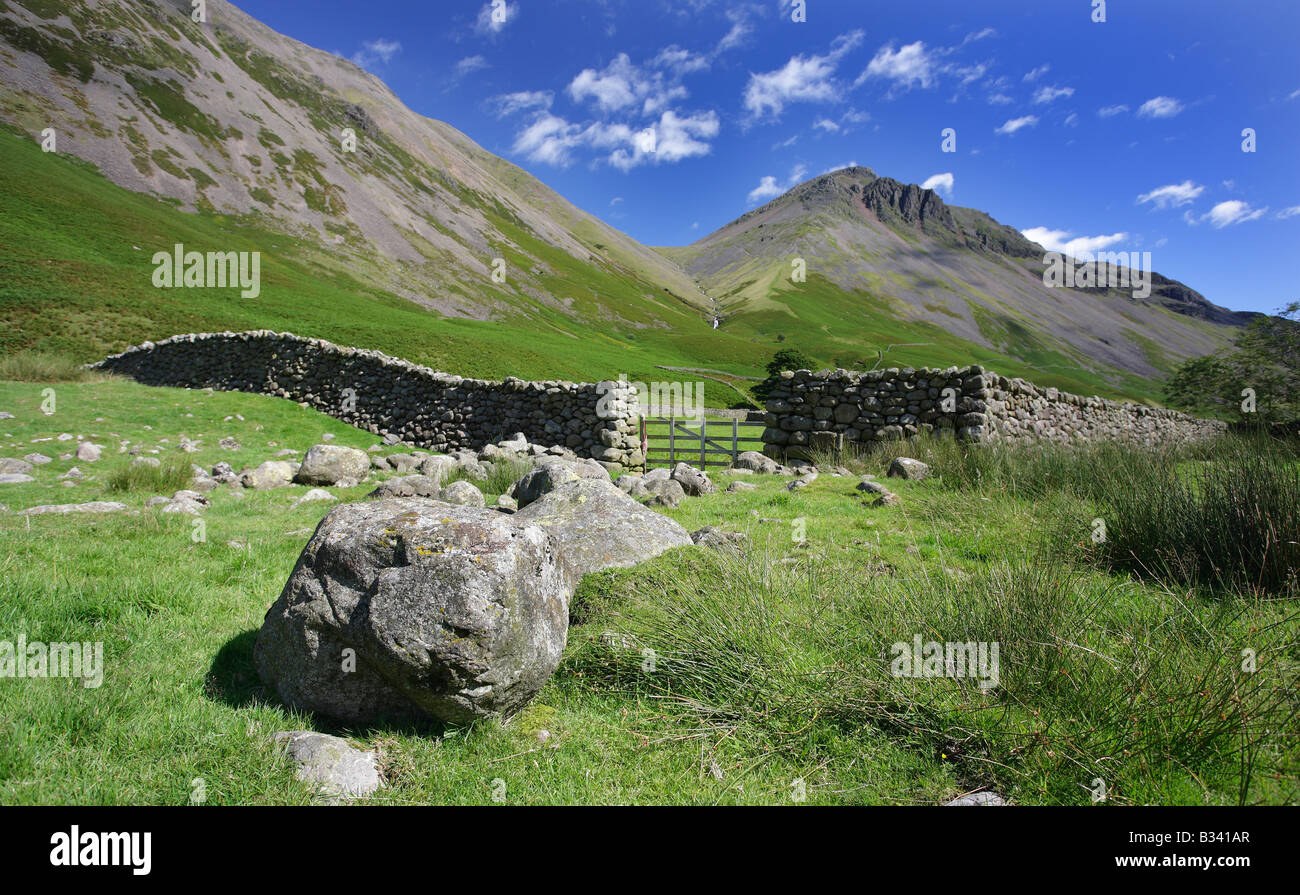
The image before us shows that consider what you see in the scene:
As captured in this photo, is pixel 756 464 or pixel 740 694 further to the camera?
pixel 756 464

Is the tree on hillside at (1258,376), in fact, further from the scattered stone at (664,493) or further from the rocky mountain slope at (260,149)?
the rocky mountain slope at (260,149)

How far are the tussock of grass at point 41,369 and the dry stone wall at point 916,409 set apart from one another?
22648mm

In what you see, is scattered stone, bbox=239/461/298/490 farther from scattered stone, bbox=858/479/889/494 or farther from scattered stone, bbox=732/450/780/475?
scattered stone, bbox=858/479/889/494

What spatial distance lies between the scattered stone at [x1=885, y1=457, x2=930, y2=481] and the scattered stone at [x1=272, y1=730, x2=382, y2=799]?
35.3 ft

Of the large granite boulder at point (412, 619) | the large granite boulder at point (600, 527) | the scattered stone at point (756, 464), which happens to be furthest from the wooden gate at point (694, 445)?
the large granite boulder at point (412, 619)

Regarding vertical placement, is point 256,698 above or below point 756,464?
below

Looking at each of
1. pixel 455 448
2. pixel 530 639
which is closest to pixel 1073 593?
pixel 530 639

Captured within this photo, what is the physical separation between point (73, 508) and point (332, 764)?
292 inches

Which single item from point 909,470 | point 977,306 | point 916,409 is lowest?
point 909,470

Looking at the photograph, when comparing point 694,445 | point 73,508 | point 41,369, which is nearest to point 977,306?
point 694,445

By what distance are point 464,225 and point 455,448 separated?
85332mm

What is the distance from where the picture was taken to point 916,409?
14.7 meters
